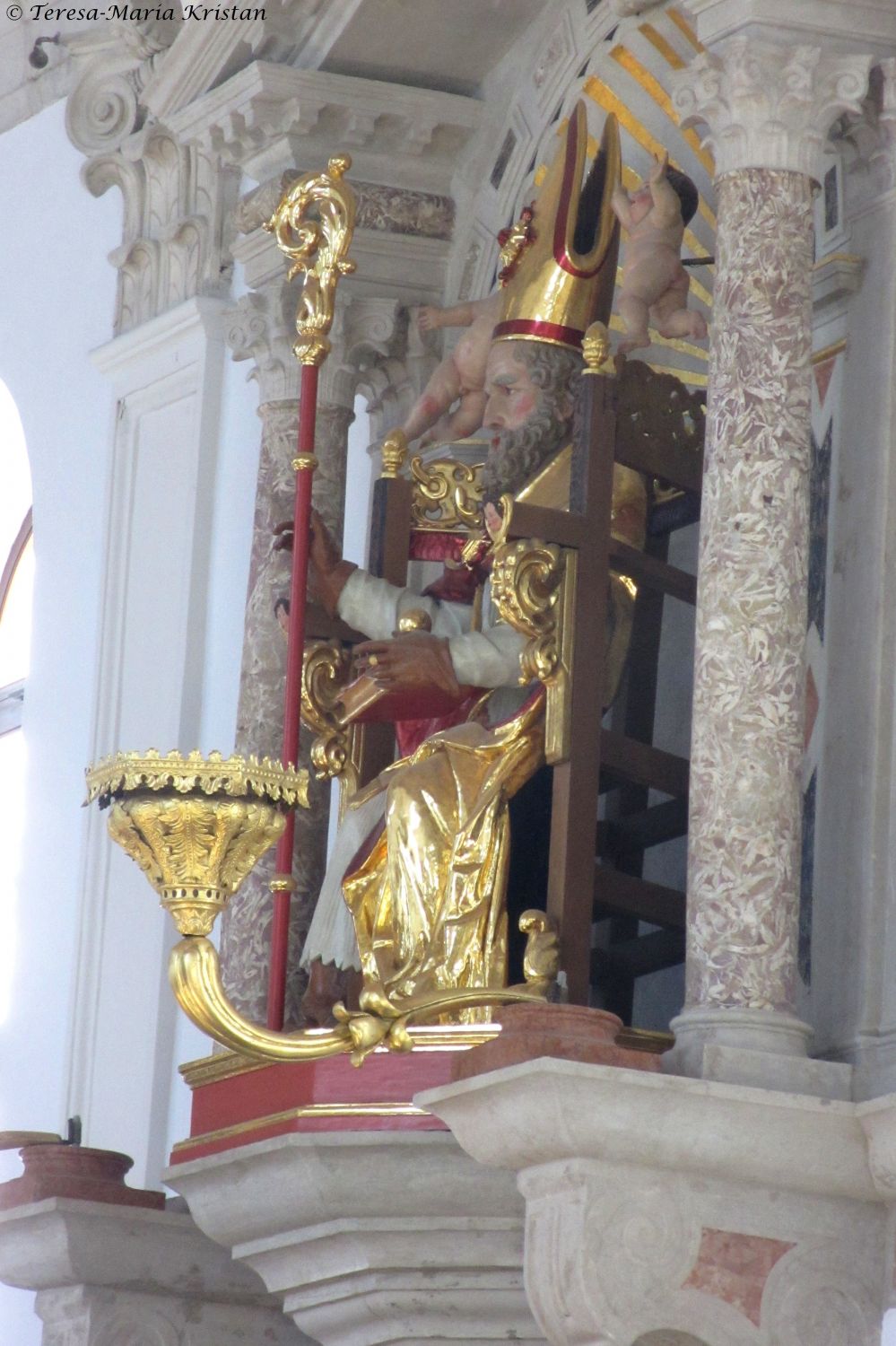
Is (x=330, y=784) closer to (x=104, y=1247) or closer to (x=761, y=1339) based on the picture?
(x=104, y=1247)

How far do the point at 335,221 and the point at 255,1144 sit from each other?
1.94 metres

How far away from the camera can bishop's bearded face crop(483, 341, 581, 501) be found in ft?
21.6

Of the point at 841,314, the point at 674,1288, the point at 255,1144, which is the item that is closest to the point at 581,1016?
the point at 674,1288

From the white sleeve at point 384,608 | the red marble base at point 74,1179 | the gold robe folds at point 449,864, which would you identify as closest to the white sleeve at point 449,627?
the white sleeve at point 384,608

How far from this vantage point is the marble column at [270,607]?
708 centimetres

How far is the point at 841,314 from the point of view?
20.5ft

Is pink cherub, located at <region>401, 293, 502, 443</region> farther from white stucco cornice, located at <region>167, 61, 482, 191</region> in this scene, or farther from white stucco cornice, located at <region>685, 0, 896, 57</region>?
white stucco cornice, located at <region>685, 0, 896, 57</region>

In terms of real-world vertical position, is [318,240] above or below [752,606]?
above

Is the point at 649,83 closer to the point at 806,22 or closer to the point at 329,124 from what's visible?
the point at 329,124

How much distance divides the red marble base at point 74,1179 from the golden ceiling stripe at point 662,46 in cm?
267
